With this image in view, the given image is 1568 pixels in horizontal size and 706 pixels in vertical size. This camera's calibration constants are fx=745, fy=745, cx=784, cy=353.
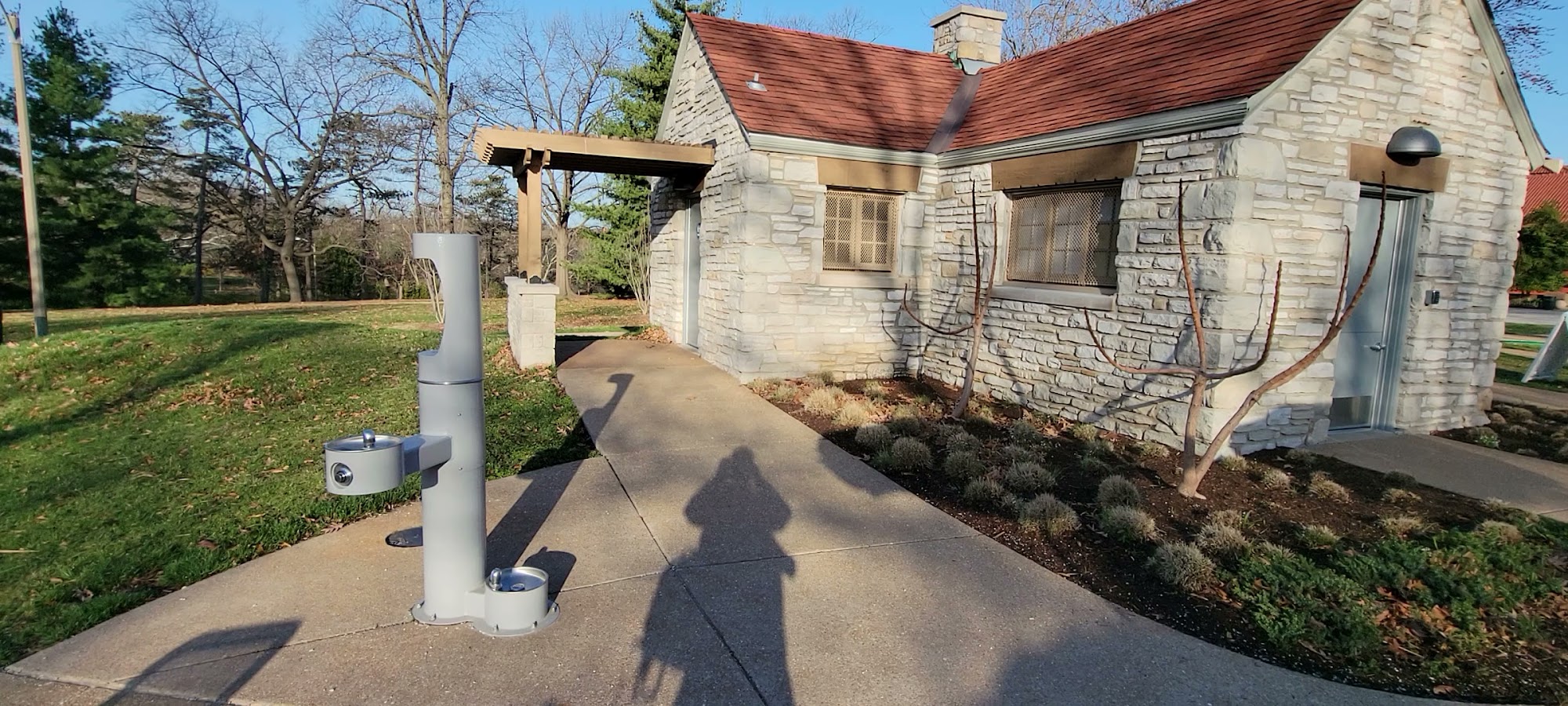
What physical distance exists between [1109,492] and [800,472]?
2279 mm

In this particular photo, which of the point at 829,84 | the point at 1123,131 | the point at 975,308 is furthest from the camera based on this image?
the point at 829,84

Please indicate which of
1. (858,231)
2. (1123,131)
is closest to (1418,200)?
(1123,131)

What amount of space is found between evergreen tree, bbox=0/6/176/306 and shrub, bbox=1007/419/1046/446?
26.4 meters

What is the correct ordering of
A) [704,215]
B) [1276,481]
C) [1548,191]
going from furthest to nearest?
[1548,191] < [704,215] < [1276,481]

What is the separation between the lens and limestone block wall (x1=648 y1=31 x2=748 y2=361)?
9.54m

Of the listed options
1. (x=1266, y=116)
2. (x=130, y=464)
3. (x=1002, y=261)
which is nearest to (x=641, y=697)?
(x=130, y=464)

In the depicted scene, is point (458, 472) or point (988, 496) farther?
point (988, 496)

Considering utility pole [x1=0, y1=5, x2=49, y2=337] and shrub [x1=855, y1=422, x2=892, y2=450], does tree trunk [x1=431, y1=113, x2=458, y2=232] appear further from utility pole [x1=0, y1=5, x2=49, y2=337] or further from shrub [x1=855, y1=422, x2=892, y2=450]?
shrub [x1=855, y1=422, x2=892, y2=450]

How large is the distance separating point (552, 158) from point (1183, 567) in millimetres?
8760

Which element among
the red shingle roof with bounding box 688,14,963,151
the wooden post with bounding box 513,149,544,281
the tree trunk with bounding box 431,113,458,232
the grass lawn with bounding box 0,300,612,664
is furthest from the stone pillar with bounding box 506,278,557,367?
the tree trunk with bounding box 431,113,458,232

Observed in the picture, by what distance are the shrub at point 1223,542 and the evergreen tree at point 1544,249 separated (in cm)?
3039

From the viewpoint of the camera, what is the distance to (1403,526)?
192 inches

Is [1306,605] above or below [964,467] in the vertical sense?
below

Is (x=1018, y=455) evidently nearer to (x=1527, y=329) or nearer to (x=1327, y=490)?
(x=1327, y=490)
